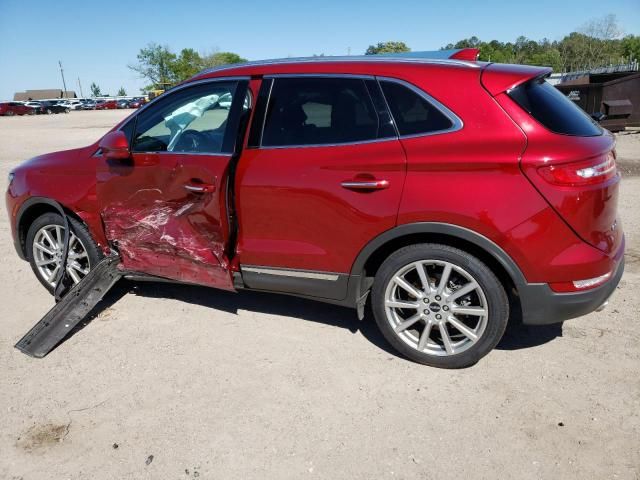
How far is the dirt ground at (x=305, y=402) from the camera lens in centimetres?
250

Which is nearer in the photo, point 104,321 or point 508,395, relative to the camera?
point 508,395

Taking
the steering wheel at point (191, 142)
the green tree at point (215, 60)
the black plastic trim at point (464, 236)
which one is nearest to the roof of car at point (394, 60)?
the steering wheel at point (191, 142)

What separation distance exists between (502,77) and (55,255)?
12.6 feet

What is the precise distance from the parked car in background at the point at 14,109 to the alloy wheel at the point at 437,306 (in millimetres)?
64216

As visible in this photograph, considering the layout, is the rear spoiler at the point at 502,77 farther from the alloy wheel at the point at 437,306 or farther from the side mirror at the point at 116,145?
the side mirror at the point at 116,145

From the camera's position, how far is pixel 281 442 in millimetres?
2650

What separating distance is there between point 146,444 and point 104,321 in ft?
5.49

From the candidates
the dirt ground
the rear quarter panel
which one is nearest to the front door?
the dirt ground

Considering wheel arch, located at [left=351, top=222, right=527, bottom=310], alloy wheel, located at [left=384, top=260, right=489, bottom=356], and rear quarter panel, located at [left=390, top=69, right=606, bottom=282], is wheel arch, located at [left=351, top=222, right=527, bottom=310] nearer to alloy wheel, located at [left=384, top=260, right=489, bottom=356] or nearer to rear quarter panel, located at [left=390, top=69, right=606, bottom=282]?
rear quarter panel, located at [left=390, top=69, right=606, bottom=282]

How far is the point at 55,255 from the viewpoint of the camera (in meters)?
4.41

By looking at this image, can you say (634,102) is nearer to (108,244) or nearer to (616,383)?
(616,383)

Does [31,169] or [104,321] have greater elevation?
[31,169]

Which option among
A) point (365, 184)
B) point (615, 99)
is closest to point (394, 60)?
point (365, 184)

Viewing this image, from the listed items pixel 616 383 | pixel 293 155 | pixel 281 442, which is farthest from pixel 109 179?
pixel 616 383
